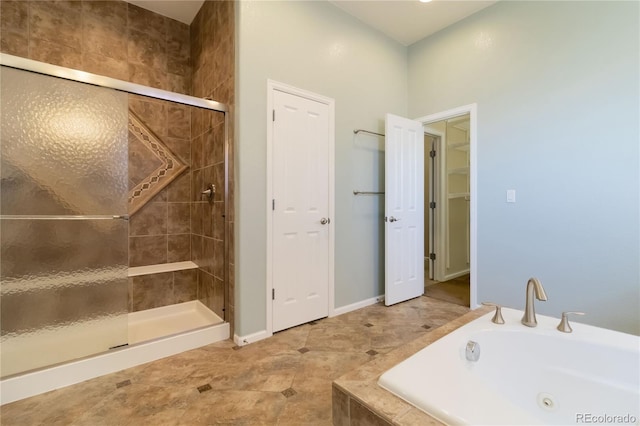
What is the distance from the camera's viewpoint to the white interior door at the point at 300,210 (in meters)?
2.39

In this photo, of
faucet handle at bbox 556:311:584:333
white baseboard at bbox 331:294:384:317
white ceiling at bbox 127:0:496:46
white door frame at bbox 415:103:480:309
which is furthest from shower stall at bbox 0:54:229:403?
white door frame at bbox 415:103:480:309

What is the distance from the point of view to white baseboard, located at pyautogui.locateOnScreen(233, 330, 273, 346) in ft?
7.14

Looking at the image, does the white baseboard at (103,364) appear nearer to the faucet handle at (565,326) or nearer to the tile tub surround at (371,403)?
the tile tub surround at (371,403)

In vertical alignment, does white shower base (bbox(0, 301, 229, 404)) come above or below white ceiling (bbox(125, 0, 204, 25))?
below

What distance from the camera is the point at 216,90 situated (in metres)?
2.54

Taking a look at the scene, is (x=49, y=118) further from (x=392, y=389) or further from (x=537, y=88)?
(x=537, y=88)

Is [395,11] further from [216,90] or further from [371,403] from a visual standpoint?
[371,403]

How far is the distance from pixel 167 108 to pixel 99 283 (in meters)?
2.03

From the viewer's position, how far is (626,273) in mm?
2068

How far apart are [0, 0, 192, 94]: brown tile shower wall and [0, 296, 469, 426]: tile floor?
2710 mm

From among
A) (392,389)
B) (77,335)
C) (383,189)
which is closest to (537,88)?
(383,189)

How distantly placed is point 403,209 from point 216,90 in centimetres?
221

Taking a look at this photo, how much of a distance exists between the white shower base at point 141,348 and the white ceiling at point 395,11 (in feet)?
9.89

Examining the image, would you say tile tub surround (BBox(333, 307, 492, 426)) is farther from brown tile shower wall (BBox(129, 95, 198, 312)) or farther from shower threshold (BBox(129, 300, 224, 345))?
brown tile shower wall (BBox(129, 95, 198, 312))
